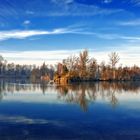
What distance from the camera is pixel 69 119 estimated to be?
638 inches

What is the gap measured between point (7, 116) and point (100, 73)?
71.4 meters

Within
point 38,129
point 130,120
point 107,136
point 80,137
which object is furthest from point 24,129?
point 130,120

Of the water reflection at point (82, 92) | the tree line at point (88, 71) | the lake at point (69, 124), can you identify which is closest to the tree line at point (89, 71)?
the tree line at point (88, 71)

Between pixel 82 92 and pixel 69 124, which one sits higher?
pixel 82 92

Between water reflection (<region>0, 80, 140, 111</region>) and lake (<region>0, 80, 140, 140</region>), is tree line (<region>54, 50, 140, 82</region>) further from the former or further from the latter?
lake (<region>0, 80, 140, 140</region>)

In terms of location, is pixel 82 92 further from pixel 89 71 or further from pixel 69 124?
pixel 89 71

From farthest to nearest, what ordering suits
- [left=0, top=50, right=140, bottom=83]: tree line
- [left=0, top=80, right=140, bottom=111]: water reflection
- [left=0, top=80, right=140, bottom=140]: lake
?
1. [left=0, top=50, right=140, bottom=83]: tree line
2. [left=0, top=80, right=140, bottom=111]: water reflection
3. [left=0, top=80, right=140, bottom=140]: lake

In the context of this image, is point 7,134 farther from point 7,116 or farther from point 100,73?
point 100,73

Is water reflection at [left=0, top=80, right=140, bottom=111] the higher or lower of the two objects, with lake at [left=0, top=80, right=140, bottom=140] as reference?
higher

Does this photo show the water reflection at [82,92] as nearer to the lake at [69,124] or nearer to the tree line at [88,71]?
the lake at [69,124]

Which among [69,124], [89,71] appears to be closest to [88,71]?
[89,71]

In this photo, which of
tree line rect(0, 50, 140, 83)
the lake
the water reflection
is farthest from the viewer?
tree line rect(0, 50, 140, 83)

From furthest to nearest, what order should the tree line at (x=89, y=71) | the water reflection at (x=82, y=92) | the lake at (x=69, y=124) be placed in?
the tree line at (x=89, y=71), the water reflection at (x=82, y=92), the lake at (x=69, y=124)

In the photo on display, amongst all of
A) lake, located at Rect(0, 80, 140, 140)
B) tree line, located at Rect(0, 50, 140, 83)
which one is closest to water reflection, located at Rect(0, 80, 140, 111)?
lake, located at Rect(0, 80, 140, 140)
